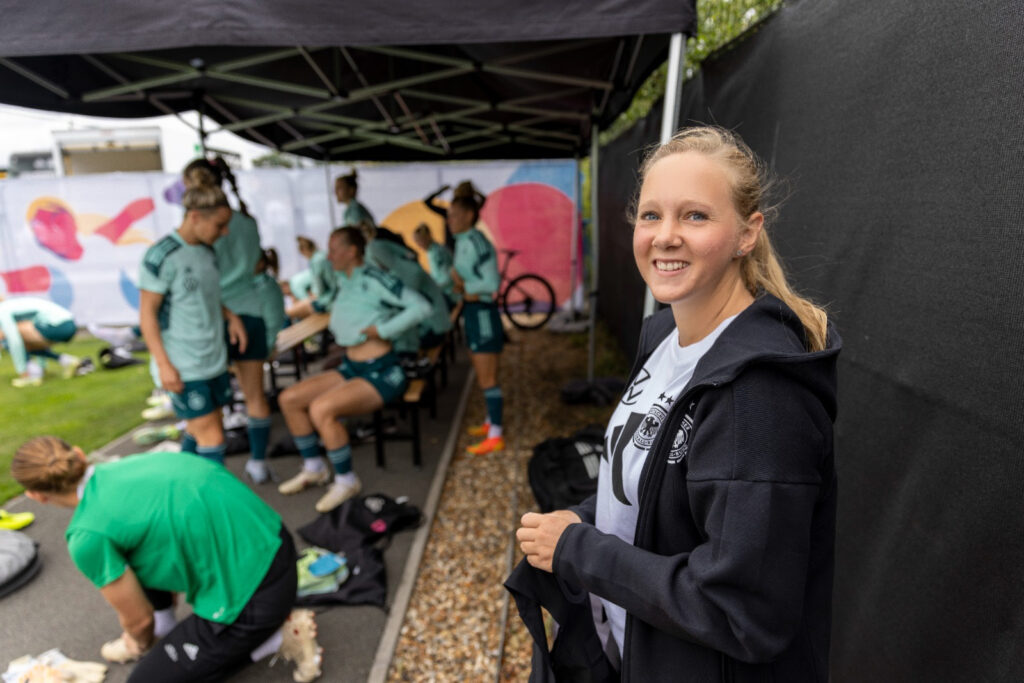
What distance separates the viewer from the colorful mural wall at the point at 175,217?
918 cm

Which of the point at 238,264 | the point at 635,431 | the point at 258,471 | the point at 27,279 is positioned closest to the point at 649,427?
the point at 635,431

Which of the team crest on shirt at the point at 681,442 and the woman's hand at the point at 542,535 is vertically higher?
the team crest on shirt at the point at 681,442

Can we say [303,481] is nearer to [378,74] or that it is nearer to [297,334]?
[297,334]

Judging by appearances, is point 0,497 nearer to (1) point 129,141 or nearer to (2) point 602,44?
(2) point 602,44

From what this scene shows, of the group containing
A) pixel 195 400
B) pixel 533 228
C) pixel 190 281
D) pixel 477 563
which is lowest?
pixel 477 563

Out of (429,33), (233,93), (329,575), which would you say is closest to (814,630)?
(429,33)

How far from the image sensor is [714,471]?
2.55 feet

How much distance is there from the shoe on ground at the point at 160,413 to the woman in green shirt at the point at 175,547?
10.9 ft

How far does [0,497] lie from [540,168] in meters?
8.37

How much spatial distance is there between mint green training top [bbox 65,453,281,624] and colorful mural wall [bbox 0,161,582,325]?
7.73 meters

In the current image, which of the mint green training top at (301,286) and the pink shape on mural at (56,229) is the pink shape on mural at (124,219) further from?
the mint green training top at (301,286)

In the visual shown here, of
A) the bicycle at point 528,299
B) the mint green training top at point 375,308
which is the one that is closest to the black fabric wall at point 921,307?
the mint green training top at point 375,308

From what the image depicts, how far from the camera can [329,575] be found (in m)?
2.65

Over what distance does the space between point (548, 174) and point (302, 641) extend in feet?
28.7
